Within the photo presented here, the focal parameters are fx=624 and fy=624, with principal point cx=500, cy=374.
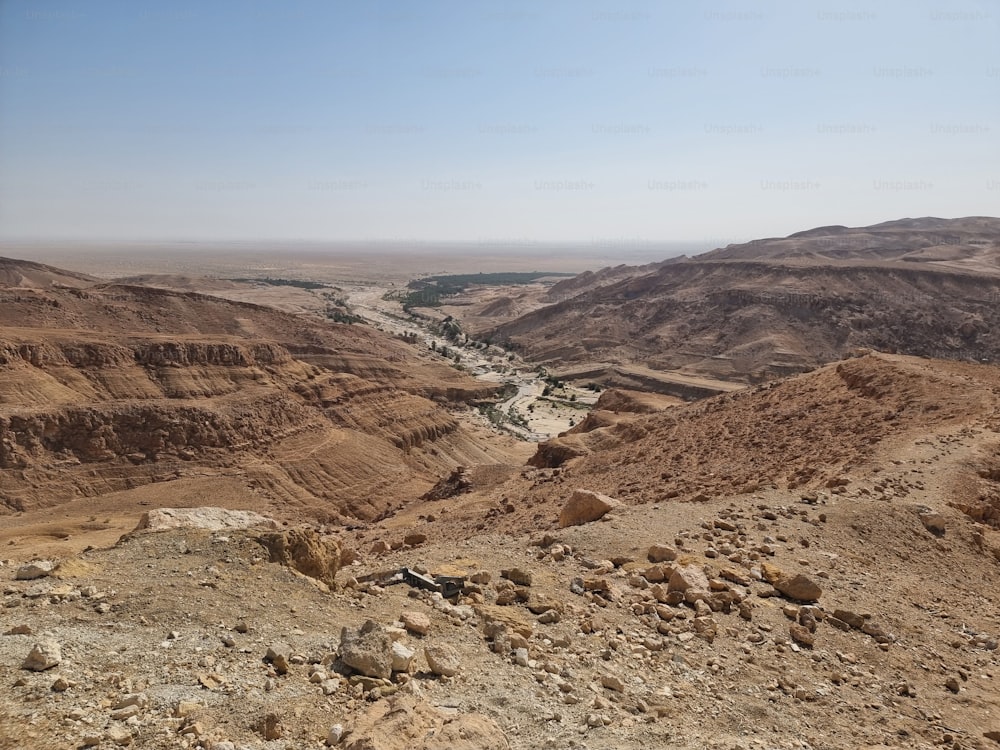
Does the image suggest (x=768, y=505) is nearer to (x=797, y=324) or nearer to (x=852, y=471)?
(x=852, y=471)

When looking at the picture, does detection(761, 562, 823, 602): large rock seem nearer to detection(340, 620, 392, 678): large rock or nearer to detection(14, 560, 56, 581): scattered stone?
detection(340, 620, 392, 678): large rock

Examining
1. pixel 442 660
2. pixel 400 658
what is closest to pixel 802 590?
pixel 442 660

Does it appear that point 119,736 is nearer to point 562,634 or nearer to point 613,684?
point 613,684

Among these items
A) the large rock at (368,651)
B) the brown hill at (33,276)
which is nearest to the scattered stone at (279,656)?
the large rock at (368,651)

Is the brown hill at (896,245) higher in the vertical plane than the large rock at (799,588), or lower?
higher

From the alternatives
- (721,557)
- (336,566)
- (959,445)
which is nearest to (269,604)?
(336,566)

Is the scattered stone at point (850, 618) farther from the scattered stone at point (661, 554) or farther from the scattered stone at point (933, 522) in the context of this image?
the scattered stone at point (933, 522)
